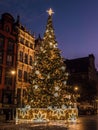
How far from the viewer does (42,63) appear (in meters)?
29.4

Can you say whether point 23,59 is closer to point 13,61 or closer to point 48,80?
point 13,61

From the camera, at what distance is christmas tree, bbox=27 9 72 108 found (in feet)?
91.8

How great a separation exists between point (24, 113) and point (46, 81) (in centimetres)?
455

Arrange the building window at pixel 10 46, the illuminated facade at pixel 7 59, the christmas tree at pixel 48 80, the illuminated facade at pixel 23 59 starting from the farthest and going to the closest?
the illuminated facade at pixel 23 59 → the building window at pixel 10 46 → the illuminated facade at pixel 7 59 → the christmas tree at pixel 48 80

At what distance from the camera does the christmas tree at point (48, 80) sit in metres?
28.0

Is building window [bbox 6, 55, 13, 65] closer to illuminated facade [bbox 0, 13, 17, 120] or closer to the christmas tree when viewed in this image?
illuminated facade [bbox 0, 13, 17, 120]

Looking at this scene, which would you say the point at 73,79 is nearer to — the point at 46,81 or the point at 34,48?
A: the point at 34,48

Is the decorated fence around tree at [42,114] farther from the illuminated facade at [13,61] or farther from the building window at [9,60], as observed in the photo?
the building window at [9,60]

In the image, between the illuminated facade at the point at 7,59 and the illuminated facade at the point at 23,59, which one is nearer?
the illuminated facade at the point at 7,59

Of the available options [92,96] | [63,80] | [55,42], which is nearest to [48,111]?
[63,80]

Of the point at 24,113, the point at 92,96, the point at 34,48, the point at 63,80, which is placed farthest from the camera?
the point at 92,96

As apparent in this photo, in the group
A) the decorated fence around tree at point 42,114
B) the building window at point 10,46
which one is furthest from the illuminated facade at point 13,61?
the decorated fence around tree at point 42,114

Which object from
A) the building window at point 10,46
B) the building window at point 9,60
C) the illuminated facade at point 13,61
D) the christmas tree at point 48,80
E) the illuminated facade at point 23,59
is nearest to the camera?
the christmas tree at point 48,80

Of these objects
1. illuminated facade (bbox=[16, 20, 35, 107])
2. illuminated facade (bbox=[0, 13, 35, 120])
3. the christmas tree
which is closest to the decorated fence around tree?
the christmas tree
